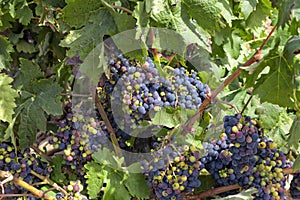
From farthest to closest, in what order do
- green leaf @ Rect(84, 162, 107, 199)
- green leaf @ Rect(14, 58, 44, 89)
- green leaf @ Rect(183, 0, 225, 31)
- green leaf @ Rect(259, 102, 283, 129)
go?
green leaf @ Rect(259, 102, 283, 129), green leaf @ Rect(14, 58, 44, 89), green leaf @ Rect(84, 162, 107, 199), green leaf @ Rect(183, 0, 225, 31)

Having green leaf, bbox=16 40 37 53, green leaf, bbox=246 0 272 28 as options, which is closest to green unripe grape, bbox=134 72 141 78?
green leaf, bbox=246 0 272 28

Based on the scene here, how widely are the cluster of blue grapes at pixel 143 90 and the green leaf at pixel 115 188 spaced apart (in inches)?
5.5

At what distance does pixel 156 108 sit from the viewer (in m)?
1.19

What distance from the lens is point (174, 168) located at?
1.22 metres

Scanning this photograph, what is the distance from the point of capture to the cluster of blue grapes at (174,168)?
4.03 ft

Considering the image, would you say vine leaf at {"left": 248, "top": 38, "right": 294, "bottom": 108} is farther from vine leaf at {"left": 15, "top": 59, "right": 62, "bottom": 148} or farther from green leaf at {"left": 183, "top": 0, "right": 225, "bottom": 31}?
vine leaf at {"left": 15, "top": 59, "right": 62, "bottom": 148}

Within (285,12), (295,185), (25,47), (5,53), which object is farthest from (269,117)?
(25,47)

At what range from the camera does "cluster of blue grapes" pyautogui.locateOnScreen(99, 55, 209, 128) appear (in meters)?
1.19

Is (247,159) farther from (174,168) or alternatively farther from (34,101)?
(34,101)

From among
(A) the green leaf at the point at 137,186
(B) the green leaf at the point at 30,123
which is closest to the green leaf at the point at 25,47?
(B) the green leaf at the point at 30,123

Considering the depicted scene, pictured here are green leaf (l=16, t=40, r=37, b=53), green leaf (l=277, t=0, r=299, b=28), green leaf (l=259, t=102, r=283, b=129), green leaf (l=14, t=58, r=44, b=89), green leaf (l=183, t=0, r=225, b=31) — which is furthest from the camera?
green leaf (l=16, t=40, r=37, b=53)

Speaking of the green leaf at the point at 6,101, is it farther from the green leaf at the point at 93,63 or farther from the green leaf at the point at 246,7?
the green leaf at the point at 246,7

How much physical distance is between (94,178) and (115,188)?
6 centimetres

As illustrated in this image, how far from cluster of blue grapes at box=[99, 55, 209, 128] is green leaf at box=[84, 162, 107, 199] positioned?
136 mm
